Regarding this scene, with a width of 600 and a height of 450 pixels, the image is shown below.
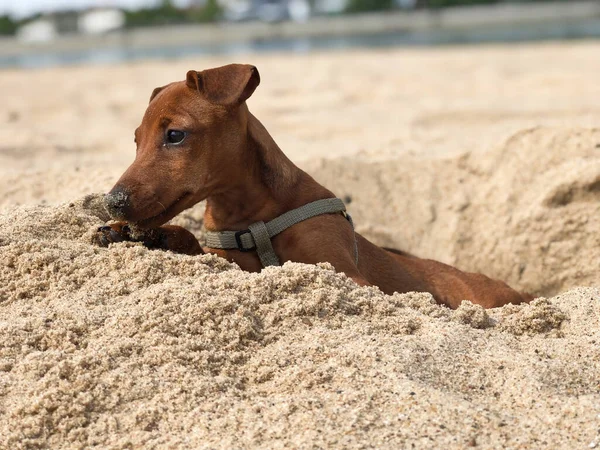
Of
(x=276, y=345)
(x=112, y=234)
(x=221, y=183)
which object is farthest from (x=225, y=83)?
(x=276, y=345)

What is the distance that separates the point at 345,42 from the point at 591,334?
22467 mm

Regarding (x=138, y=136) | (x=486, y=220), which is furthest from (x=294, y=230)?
(x=486, y=220)

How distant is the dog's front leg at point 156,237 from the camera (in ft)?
12.1

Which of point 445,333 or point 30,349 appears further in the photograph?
point 445,333

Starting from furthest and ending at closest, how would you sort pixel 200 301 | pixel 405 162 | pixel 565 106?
1. pixel 565 106
2. pixel 405 162
3. pixel 200 301

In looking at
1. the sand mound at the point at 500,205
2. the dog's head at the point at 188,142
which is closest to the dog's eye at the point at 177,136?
the dog's head at the point at 188,142

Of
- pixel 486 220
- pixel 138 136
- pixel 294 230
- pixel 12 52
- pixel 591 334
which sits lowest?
pixel 12 52

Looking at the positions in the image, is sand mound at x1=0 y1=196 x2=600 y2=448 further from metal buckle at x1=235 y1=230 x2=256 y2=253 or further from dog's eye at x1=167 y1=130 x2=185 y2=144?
dog's eye at x1=167 y1=130 x2=185 y2=144

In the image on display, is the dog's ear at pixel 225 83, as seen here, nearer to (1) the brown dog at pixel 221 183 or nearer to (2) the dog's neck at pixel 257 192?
(1) the brown dog at pixel 221 183

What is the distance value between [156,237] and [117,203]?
1.38 ft

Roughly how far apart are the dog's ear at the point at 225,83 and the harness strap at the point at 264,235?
1.89 feet

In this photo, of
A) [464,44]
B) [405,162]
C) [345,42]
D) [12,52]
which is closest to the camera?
[405,162]

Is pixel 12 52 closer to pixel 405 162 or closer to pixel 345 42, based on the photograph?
pixel 345 42

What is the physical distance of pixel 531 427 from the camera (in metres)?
2.57
